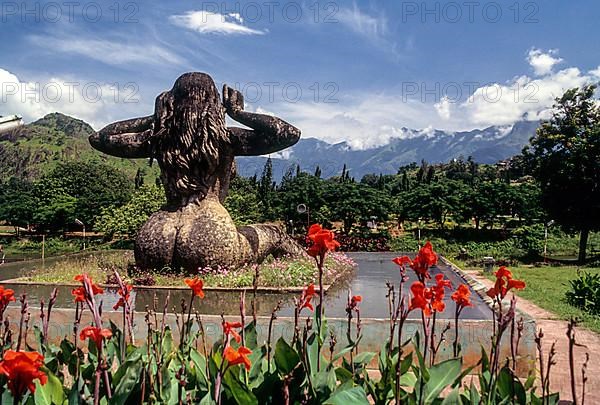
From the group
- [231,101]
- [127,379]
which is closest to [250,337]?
[127,379]

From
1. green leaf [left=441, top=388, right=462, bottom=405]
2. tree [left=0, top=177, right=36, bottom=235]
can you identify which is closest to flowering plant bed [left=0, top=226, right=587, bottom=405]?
green leaf [left=441, top=388, right=462, bottom=405]

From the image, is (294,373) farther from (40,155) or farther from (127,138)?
(40,155)

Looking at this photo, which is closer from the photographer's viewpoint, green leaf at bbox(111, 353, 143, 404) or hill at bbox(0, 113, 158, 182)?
green leaf at bbox(111, 353, 143, 404)

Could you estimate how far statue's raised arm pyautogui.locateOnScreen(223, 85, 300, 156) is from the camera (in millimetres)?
7297

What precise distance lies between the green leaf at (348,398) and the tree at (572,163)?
74.5ft

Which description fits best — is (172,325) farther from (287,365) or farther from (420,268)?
(420,268)

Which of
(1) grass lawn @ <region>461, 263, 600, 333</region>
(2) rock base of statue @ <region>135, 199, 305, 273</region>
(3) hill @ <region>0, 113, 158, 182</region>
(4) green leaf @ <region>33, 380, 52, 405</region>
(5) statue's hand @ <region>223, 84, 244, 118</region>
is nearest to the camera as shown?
(4) green leaf @ <region>33, 380, 52, 405</region>

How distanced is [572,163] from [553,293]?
513 inches

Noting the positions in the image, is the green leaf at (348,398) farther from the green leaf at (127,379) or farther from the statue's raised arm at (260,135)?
the statue's raised arm at (260,135)

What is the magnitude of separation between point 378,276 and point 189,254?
3543 mm

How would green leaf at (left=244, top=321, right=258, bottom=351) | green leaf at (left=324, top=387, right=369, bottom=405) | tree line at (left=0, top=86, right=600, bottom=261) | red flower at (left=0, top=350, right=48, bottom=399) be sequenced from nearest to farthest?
red flower at (left=0, top=350, right=48, bottom=399), green leaf at (left=324, top=387, right=369, bottom=405), green leaf at (left=244, top=321, right=258, bottom=351), tree line at (left=0, top=86, right=600, bottom=261)

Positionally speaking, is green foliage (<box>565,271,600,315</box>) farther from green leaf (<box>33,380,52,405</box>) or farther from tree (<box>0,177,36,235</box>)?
tree (<box>0,177,36,235</box>)

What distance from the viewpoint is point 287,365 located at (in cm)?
225

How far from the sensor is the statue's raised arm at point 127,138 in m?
7.72
